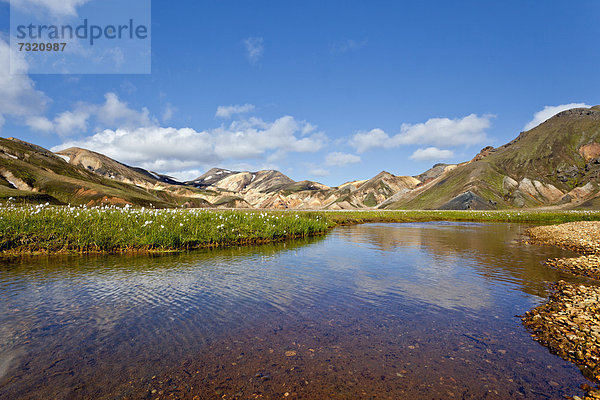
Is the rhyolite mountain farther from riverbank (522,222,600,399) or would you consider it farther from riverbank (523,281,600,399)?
riverbank (523,281,600,399)

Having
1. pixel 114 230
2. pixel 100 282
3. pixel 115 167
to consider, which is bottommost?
pixel 100 282

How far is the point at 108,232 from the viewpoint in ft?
51.3

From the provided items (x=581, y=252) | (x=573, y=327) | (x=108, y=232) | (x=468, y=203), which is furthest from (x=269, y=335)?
(x=468, y=203)

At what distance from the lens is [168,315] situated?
7000 millimetres

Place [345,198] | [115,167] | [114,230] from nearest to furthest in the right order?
[114,230], [345,198], [115,167]

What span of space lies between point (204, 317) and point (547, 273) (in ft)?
41.8

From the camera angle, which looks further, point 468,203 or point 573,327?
point 468,203

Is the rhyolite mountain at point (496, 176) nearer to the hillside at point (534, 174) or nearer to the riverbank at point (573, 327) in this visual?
the hillside at point (534, 174)

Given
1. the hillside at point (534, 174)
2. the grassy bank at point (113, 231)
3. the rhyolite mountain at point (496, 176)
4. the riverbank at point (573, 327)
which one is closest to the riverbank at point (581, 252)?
the riverbank at point (573, 327)

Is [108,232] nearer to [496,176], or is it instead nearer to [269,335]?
[269,335]

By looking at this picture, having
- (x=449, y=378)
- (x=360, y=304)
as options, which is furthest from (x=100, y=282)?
(x=449, y=378)

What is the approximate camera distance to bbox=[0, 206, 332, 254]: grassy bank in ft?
47.3

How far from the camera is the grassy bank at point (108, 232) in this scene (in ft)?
47.3

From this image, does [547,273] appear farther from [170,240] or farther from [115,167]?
[115,167]
